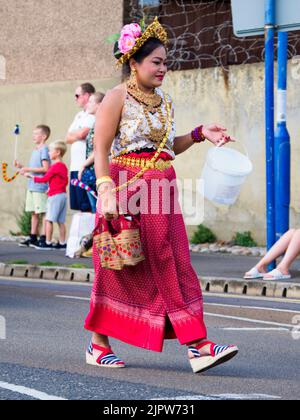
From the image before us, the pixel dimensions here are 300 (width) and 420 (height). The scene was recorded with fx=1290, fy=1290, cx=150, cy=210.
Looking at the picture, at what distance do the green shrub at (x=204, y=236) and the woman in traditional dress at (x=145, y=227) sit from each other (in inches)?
424

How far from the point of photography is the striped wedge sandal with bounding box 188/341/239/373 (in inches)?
278

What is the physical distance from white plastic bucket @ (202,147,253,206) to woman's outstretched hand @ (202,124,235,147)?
7459 mm

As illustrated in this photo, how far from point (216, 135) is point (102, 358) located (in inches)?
56.8

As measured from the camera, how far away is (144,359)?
7.74 metres

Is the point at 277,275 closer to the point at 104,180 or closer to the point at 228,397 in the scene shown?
the point at 104,180

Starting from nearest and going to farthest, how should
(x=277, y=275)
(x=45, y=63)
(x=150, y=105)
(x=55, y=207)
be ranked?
1. (x=150, y=105)
2. (x=277, y=275)
3. (x=55, y=207)
4. (x=45, y=63)

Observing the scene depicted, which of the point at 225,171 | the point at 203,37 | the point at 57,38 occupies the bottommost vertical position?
the point at 225,171

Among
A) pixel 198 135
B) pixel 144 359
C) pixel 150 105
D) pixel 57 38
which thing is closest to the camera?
pixel 150 105

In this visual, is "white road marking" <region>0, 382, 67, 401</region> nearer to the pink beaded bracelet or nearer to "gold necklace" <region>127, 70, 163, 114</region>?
"gold necklace" <region>127, 70, 163, 114</region>

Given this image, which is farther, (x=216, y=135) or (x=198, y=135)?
(x=198, y=135)

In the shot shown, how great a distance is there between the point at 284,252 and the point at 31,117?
30.4ft

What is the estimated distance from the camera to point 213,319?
9.86 meters

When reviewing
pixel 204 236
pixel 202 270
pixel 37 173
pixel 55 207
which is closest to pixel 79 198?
pixel 202 270
